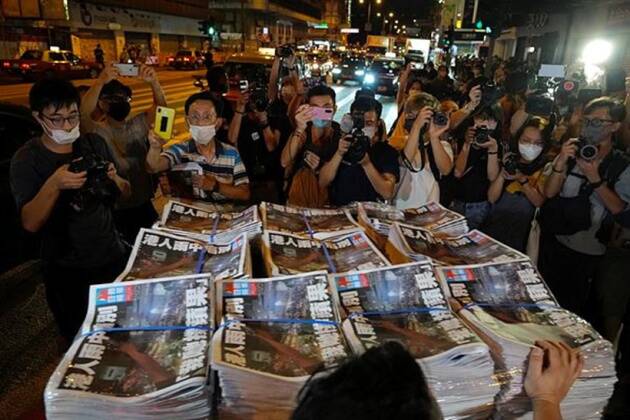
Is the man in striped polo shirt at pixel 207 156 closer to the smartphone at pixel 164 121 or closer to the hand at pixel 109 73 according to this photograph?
the smartphone at pixel 164 121

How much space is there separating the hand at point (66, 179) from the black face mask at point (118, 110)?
1.49 metres

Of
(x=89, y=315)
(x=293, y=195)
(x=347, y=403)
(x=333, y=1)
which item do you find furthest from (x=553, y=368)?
(x=333, y=1)

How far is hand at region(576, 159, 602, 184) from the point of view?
2607 millimetres

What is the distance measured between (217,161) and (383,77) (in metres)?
19.4

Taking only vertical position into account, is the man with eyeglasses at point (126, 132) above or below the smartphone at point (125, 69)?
below

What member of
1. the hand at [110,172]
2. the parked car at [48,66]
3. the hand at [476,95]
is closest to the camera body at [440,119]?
the hand at [476,95]

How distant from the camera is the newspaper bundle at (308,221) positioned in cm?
208

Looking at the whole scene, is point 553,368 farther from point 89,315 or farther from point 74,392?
point 89,315

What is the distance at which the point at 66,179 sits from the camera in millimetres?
2080

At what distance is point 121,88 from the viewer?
3.50m

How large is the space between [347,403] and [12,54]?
32.0m

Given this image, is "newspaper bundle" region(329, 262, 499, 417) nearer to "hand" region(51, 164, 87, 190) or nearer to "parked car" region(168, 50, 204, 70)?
"hand" region(51, 164, 87, 190)

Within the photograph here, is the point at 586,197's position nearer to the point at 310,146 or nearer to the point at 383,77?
the point at 310,146

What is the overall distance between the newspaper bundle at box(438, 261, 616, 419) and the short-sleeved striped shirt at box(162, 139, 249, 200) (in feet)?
5.36
